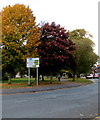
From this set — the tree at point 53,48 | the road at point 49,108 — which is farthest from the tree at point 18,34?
the road at point 49,108

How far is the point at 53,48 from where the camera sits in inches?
1025

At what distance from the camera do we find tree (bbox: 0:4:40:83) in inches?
950

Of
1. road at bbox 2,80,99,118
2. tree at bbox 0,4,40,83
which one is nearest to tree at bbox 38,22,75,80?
tree at bbox 0,4,40,83

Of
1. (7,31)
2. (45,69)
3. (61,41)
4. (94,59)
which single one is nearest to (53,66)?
(45,69)

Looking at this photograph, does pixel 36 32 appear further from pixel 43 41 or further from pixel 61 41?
pixel 61 41

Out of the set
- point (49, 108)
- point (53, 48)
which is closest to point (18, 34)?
point (53, 48)

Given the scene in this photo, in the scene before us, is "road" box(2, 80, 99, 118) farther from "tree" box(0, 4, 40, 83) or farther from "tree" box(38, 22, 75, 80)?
"tree" box(38, 22, 75, 80)

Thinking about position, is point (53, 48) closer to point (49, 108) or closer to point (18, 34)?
point (18, 34)

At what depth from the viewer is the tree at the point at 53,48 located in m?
25.7

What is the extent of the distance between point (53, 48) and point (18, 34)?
4.88 metres

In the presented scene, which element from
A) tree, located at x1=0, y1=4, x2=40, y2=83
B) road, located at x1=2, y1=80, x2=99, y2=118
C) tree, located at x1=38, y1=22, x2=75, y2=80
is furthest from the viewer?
tree, located at x1=38, y1=22, x2=75, y2=80

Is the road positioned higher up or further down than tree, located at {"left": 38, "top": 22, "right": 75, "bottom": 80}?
further down

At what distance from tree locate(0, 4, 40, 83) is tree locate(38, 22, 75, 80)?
145 centimetres

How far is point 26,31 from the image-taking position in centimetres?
2497
